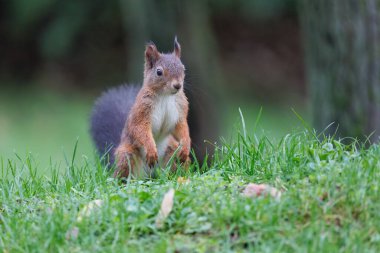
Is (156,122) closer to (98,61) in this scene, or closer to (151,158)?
(151,158)

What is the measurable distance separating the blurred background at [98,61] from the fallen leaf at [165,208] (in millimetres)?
9310

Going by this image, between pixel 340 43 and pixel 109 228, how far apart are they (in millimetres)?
3501

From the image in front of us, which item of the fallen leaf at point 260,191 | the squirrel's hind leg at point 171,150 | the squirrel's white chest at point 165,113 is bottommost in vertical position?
the squirrel's hind leg at point 171,150

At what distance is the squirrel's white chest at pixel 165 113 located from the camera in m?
4.79

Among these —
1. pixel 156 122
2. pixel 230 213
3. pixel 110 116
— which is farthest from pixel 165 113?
pixel 230 213

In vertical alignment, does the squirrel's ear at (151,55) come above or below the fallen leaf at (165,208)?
above

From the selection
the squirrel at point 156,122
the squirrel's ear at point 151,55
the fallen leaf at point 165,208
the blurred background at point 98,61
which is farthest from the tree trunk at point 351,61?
the blurred background at point 98,61

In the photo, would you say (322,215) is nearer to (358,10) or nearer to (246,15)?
(358,10)

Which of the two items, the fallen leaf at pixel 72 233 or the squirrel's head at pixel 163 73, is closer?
the fallen leaf at pixel 72 233

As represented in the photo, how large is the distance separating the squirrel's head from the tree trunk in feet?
6.57

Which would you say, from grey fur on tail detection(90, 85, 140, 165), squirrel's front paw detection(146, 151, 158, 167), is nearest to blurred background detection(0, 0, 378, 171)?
grey fur on tail detection(90, 85, 140, 165)

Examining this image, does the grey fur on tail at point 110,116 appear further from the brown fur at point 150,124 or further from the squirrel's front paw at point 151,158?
the squirrel's front paw at point 151,158

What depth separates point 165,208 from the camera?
3576 mm

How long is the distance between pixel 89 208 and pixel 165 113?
4.05 ft
